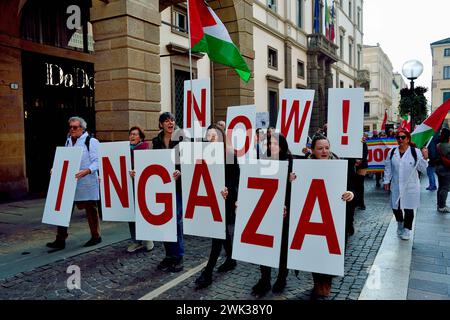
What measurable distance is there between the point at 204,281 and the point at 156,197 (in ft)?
3.53

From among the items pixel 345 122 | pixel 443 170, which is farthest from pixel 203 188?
pixel 443 170

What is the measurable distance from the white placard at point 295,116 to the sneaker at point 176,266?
120 inches

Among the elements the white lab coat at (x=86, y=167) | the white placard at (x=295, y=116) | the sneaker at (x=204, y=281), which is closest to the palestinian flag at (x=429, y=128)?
the white placard at (x=295, y=116)

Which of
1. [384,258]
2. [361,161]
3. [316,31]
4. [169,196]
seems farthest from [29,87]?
[316,31]

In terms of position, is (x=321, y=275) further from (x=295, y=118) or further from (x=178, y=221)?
(x=295, y=118)

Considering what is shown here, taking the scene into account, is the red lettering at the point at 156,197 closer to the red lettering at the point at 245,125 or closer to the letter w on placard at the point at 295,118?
the red lettering at the point at 245,125

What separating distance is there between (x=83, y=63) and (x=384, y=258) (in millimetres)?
10561

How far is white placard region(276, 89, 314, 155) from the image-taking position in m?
6.56

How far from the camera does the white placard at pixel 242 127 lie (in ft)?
18.2

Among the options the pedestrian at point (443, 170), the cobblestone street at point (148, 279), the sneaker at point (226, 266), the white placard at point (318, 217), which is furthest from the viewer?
the pedestrian at point (443, 170)

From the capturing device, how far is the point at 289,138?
676cm

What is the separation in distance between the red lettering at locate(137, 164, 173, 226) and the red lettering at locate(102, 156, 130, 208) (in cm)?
66

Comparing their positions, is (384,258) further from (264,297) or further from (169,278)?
(169,278)

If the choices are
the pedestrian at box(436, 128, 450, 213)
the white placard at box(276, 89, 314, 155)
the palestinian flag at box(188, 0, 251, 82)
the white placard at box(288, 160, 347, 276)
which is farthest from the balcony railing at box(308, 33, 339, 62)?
the white placard at box(288, 160, 347, 276)
